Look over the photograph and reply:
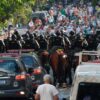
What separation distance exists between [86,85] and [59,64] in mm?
15033

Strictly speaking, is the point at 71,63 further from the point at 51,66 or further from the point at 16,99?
the point at 16,99

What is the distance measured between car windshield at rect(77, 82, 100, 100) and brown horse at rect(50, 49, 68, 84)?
569 inches

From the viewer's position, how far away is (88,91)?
36.2 ft

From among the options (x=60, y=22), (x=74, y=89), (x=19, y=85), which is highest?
(x=74, y=89)

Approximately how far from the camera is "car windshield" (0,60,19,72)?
20442mm

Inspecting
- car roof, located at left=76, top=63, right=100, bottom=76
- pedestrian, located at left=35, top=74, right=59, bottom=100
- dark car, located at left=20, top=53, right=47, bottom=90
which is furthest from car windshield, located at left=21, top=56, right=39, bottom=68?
car roof, located at left=76, top=63, right=100, bottom=76

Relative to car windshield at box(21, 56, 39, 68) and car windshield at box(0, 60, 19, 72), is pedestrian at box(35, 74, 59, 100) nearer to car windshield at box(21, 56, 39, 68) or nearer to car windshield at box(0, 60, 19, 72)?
car windshield at box(0, 60, 19, 72)

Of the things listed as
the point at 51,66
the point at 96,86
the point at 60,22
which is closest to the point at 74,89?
the point at 96,86

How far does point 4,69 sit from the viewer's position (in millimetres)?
20406

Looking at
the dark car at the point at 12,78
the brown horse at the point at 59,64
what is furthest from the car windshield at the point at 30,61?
the dark car at the point at 12,78

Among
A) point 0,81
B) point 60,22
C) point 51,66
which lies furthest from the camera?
point 60,22

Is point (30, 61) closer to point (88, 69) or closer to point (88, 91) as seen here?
point (88, 69)

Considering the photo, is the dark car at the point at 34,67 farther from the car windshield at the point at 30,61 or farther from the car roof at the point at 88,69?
the car roof at the point at 88,69

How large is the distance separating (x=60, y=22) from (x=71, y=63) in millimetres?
27193
